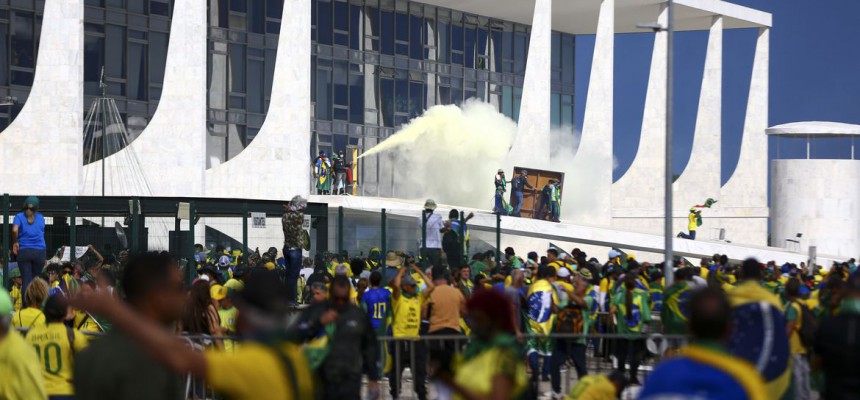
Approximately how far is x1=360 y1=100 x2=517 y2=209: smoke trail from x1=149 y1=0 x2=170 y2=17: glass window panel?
11.8 m

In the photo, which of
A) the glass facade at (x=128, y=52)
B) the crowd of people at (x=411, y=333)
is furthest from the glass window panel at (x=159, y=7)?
the crowd of people at (x=411, y=333)

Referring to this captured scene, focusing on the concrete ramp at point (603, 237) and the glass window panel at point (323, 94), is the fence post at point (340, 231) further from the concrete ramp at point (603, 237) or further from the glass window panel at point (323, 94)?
the glass window panel at point (323, 94)

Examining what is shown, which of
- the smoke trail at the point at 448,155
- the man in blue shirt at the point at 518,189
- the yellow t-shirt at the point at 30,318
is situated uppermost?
the smoke trail at the point at 448,155

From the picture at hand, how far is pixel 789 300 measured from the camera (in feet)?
42.7

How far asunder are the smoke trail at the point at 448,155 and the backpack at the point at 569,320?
1482 inches

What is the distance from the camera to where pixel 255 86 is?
161 ft

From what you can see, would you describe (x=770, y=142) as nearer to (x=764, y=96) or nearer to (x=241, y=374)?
(x=764, y=96)

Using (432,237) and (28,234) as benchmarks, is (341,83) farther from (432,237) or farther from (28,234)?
(28,234)

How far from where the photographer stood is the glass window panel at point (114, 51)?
43.5 meters

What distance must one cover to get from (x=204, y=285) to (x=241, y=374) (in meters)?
8.62

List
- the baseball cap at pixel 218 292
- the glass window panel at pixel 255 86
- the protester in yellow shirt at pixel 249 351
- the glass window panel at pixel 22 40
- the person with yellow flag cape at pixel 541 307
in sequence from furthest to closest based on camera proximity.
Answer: the glass window panel at pixel 255 86 < the glass window panel at pixel 22 40 < the person with yellow flag cape at pixel 541 307 < the baseball cap at pixel 218 292 < the protester in yellow shirt at pixel 249 351

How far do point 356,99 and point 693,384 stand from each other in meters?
50.0

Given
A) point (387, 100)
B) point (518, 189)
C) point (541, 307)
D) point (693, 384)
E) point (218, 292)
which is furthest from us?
point (387, 100)

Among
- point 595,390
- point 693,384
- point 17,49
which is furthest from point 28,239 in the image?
point 17,49
